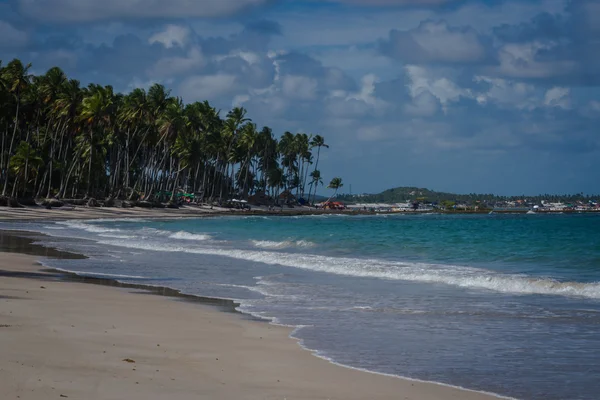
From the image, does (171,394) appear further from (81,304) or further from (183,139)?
(183,139)

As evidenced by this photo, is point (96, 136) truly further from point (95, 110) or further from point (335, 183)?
point (335, 183)

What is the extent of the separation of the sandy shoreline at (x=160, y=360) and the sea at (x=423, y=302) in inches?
28.4

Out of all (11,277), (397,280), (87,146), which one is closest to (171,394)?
(11,277)

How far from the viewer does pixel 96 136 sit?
87.6 meters

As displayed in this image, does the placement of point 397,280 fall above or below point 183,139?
below

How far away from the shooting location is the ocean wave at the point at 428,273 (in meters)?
18.8

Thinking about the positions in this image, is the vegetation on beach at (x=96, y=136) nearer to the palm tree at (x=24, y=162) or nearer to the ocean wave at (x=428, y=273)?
the palm tree at (x=24, y=162)

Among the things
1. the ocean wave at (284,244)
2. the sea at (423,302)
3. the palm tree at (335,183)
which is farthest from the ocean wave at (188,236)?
the palm tree at (335,183)

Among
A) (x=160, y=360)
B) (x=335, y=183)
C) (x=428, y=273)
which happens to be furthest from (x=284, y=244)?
(x=335, y=183)

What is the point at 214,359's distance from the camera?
9.61 meters

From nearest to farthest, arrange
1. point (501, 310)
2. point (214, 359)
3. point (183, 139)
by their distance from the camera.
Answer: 1. point (214, 359)
2. point (501, 310)
3. point (183, 139)

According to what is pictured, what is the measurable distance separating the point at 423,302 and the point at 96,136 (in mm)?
76840

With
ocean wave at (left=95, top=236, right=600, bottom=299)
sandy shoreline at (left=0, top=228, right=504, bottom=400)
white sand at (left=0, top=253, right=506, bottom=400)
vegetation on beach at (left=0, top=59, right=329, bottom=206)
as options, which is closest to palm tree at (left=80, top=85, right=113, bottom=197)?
vegetation on beach at (left=0, top=59, right=329, bottom=206)

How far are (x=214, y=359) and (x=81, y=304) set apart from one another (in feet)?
17.7
